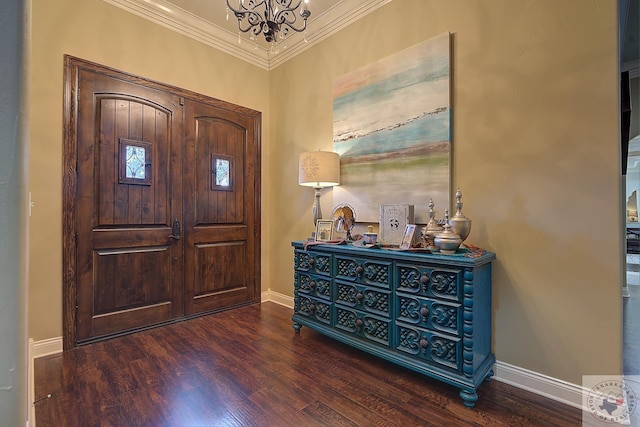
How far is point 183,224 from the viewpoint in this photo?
10.2 ft

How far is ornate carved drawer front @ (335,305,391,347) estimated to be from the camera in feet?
6.90

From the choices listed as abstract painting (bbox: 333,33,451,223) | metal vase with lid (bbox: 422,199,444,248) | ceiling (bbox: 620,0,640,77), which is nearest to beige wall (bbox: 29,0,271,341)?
abstract painting (bbox: 333,33,451,223)

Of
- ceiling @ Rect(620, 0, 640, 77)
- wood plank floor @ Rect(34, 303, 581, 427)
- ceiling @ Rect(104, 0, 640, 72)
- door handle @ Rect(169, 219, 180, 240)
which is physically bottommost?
wood plank floor @ Rect(34, 303, 581, 427)

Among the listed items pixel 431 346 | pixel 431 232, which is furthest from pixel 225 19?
pixel 431 346

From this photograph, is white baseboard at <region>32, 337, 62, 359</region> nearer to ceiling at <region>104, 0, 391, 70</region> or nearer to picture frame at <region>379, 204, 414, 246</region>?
picture frame at <region>379, 204, 414, 246</region>

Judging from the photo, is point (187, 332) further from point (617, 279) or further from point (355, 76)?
point (617, 279)

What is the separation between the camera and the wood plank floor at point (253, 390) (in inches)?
64.4

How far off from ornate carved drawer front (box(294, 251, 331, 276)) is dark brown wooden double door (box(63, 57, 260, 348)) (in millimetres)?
1139

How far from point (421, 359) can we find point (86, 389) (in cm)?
216

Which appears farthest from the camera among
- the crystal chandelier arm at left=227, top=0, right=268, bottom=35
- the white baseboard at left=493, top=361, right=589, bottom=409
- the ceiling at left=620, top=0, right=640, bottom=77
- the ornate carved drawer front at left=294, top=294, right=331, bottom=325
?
the ceiling at left=620, top=0, right=640, bottom=77

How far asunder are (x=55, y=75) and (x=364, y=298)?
9.99 ft

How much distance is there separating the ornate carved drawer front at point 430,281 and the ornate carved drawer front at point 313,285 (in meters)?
0.67

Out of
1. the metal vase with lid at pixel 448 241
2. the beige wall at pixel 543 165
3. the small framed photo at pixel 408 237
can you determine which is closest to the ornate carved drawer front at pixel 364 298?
the small framed photo at pixel 408 237

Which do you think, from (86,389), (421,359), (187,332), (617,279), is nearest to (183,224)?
(187,332)
